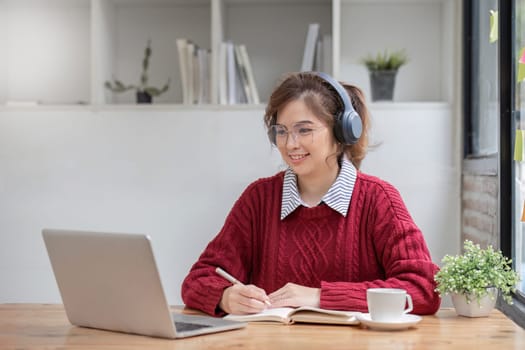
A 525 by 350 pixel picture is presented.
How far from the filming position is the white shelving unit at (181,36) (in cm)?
349

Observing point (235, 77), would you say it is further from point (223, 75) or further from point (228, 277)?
point (228, 277)

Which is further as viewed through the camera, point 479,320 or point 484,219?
point 484,219

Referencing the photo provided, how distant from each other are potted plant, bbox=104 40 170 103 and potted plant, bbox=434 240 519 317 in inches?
76.6

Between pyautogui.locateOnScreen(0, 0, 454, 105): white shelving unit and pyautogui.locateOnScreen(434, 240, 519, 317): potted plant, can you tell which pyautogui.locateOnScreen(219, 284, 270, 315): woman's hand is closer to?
pyautogui.locateOnScreen(434, 240, 519, 317): potted plant

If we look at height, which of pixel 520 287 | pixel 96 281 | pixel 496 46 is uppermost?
pixel 496 46

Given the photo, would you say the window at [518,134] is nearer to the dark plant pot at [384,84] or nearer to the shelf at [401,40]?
the dark plant pot at [384,84]

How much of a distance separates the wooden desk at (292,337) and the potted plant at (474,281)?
1.3 inches

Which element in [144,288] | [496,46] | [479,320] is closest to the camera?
[144,288]

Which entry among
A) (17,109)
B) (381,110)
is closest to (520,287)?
(381,110)

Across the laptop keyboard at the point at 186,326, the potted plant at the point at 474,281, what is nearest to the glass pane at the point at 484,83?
the potted plant at the point at 474,281

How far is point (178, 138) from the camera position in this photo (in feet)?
10.8

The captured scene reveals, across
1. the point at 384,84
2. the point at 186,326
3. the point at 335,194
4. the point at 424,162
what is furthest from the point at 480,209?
the point at 186,326

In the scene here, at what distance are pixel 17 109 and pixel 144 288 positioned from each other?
2.05 meters

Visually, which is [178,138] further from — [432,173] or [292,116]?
[292,116]
